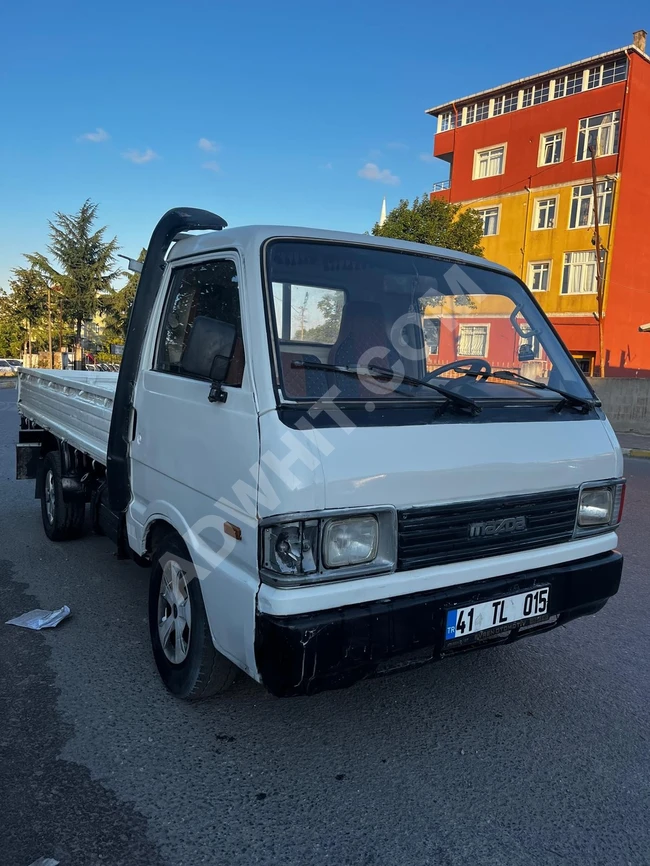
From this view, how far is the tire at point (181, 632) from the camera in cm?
274

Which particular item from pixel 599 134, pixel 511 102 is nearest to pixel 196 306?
pixel 599 134

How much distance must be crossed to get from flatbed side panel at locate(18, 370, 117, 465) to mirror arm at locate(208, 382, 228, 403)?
142cm

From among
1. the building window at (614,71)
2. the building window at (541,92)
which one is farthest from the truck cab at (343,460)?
the building window at (541,92)

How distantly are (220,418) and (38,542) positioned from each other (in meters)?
3.74

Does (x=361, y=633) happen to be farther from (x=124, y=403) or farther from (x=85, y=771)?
(x=124, y=403)

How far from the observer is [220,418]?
8.39 feet

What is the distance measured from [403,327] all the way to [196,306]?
1.05 meters

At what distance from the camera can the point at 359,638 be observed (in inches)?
89.4

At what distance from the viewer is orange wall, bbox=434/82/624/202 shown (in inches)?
1077

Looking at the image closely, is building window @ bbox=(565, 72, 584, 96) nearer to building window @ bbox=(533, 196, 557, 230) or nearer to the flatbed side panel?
building window @ bbox=(533, 196, 557, 230)

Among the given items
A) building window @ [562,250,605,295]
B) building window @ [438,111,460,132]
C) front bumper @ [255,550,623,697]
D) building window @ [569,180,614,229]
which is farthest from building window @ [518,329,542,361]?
building window @ [438,111,460,132]

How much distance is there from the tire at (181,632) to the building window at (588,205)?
28.4m

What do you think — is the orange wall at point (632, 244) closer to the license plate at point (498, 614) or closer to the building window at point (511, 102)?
the building window at point (511, 102)

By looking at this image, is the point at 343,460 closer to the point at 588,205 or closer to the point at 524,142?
the point at 588,205
